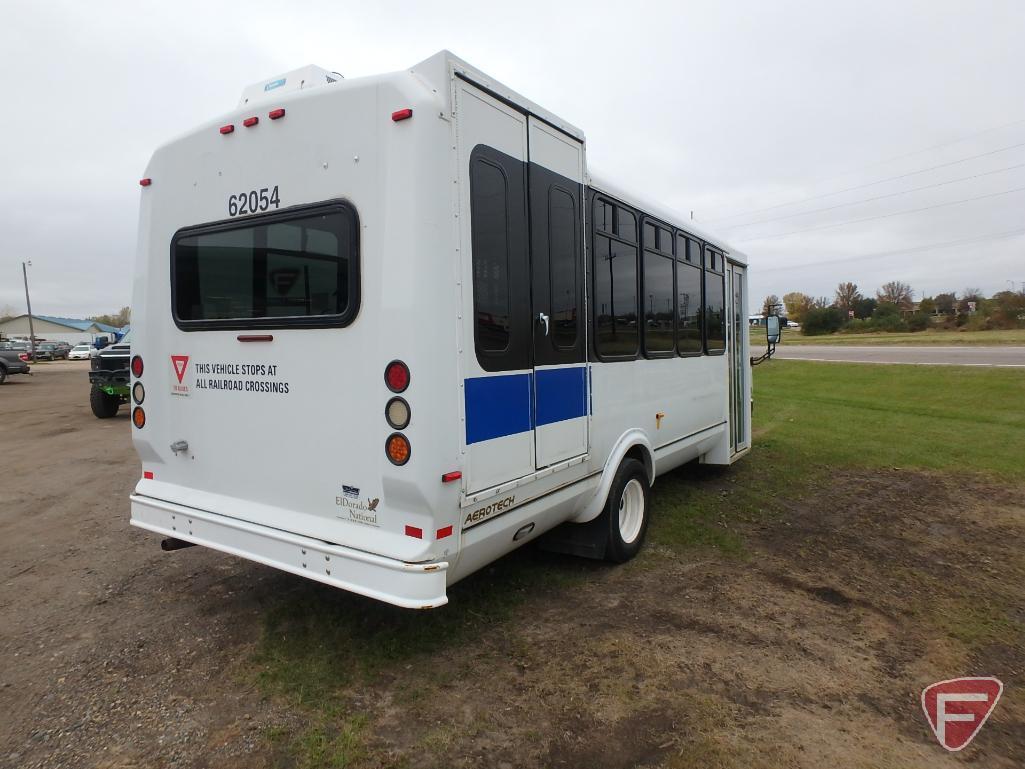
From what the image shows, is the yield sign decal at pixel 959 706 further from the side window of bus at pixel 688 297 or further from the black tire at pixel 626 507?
the side window of bus at pixel 688 297

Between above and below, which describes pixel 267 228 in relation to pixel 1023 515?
above

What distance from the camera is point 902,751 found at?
2.79 meters

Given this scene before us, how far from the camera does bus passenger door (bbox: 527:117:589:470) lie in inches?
147

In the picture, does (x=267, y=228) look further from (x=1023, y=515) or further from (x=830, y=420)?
(x=830, y=420)

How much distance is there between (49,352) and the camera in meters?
51.8

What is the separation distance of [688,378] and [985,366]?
17502 millimetres

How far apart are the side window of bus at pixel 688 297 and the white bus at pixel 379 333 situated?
4.79ft

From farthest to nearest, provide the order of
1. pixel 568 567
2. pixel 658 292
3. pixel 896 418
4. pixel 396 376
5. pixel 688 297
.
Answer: pixel 896 418 → pixel 688 297 → pixel 658 292 → pixel 568 567 → pixel 396 376

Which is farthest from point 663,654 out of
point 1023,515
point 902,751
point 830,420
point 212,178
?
point 830,420

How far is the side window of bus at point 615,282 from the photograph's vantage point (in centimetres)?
446

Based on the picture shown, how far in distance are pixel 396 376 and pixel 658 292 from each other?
3.08 metres

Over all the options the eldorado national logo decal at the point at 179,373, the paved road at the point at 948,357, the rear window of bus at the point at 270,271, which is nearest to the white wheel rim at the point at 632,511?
the rear window of bus at the point at 270,271

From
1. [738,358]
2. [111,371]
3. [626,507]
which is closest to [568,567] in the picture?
[626,507]

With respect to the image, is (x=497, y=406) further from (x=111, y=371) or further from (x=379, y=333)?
(x=111, y=371)
